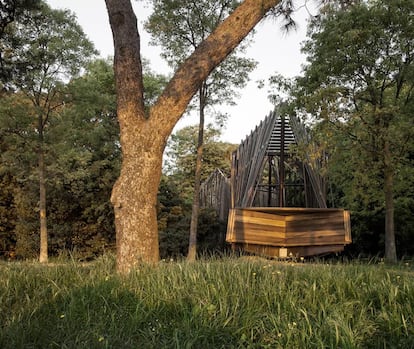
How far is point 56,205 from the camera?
16531 millimetres

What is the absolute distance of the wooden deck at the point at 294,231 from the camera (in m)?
11.7

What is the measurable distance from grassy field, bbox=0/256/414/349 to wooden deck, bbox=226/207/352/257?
21.9ft

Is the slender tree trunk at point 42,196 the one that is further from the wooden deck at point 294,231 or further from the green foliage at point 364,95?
the green foliage at point 364,95

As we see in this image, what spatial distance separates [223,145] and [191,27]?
18.1m

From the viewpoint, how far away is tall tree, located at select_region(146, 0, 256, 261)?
46.7 ft

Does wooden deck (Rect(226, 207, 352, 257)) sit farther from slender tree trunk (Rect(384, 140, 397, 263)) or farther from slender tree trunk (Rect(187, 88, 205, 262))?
slender tree trunk (Rect(187, 88, 205, 262))

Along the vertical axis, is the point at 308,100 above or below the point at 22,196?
above

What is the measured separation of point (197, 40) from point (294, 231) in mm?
6969

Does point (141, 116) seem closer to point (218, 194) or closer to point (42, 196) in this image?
point (42, 196)

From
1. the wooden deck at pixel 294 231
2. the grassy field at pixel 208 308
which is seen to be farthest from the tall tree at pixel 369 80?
the grassy field at pixel 208 308

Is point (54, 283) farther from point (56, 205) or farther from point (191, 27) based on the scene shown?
point (56, 205)

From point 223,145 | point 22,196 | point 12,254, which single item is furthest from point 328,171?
point 223,145

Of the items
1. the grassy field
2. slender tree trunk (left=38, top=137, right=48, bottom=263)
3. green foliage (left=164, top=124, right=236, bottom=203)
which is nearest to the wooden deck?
slender tree trunk (left=38, top=137, right=48, bottom=263)

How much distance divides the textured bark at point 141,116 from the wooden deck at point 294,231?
20.7 ft
